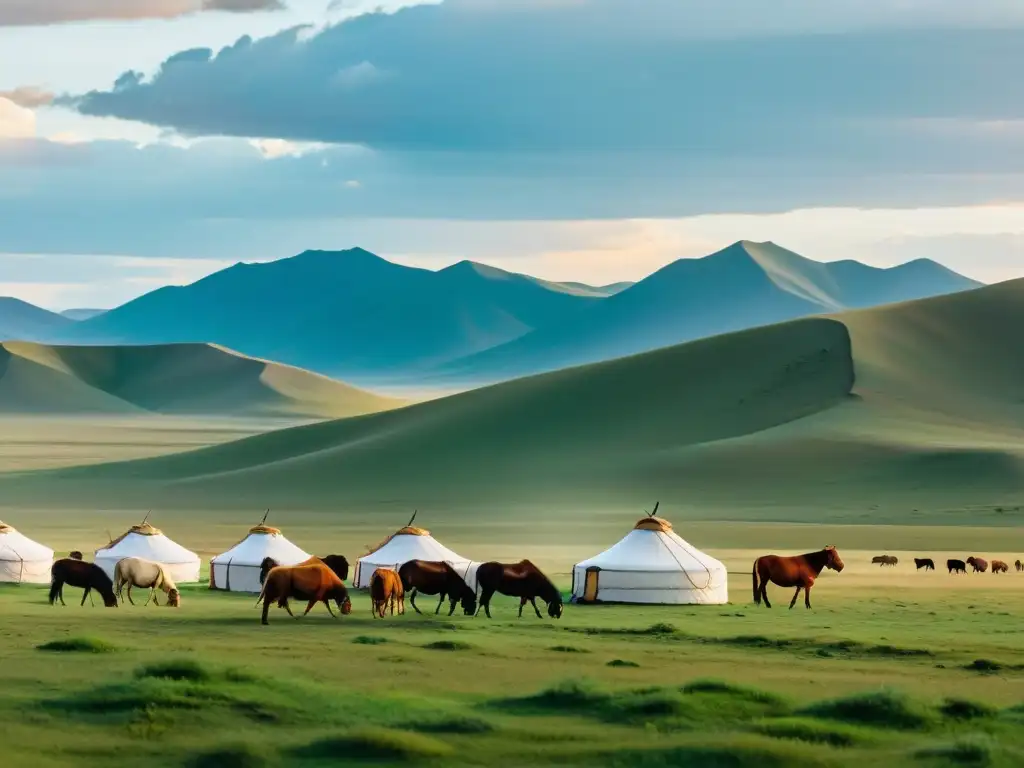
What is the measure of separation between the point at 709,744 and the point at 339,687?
18.9ft

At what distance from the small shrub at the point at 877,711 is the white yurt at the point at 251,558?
20.4 m

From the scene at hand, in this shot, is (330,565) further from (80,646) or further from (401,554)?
(80,646)

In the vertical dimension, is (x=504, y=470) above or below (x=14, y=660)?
above

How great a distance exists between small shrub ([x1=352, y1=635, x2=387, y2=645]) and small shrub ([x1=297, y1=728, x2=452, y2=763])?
937 centimetres

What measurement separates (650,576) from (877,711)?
686 inches

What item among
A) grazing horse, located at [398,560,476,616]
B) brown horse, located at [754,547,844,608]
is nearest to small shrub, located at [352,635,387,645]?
grazing horse, located at [398,560,476,616]

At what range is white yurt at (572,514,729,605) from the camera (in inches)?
1433

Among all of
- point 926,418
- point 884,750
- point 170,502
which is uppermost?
point 926,418

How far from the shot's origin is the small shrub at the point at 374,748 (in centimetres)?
1662

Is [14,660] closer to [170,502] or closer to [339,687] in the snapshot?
[339,687]

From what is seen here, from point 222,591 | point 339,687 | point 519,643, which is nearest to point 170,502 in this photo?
point 222,591

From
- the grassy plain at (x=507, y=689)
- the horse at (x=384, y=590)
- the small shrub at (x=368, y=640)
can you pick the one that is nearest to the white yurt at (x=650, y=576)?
the grassy plain at (x=507, y=689)

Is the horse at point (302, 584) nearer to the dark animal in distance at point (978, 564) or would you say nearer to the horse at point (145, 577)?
the horse at point (145, 577)

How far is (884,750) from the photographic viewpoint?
1753 cm
